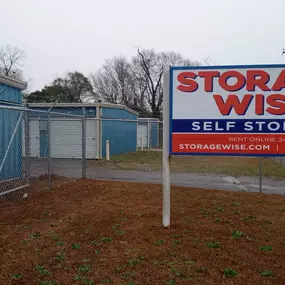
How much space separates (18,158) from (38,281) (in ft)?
22.7

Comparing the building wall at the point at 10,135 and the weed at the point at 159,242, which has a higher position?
the building wall at the point at 10,135

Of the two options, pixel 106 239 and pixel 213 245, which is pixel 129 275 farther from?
pixel 213 245

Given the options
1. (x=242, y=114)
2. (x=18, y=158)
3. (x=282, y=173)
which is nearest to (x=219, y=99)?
(x=242, y=114)

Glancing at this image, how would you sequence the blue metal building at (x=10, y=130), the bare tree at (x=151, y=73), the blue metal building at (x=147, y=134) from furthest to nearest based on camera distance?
1. the bare tree at (x=151, y=73)
2. the blue metal building at (x=147, y=134)
3. the blue metal building at (x=10, y=130)

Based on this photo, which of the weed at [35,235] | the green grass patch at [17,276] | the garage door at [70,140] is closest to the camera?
the green grass patch at [17,276]

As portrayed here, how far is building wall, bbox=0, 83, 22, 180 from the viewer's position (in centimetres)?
890

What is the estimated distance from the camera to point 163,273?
365 centimetres

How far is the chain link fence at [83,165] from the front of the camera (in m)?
8.20

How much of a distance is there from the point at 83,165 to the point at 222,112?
19.1ft

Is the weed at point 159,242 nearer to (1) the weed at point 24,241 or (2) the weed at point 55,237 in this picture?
(2) the weed at point 55,237

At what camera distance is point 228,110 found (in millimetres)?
5266

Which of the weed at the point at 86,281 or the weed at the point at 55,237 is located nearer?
the weed at the point at 86,281

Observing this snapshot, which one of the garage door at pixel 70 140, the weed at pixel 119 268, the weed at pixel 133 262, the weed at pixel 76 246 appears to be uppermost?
the garage door at pixel 70 140

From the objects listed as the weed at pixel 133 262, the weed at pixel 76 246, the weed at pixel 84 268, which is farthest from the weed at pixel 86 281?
the weed at pixel 76 246
